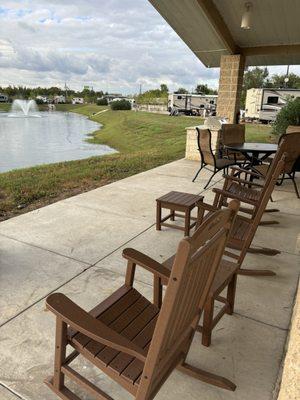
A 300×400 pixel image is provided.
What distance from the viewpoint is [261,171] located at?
15.8 feet

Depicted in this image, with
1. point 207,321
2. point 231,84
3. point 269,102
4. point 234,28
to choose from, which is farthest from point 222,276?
point 269,102

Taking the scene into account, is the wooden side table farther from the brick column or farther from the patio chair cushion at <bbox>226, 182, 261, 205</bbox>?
the brick column

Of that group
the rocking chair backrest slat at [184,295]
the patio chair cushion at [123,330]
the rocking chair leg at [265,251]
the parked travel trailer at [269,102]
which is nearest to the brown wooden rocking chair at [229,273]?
the patio chair cushion at [123,330]

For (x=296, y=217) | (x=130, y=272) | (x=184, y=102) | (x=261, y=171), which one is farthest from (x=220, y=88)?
(x=184, y=102)

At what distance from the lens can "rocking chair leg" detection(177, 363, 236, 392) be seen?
1.55m

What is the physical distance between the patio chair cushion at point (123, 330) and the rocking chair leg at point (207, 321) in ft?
1.07

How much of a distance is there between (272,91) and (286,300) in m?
26.7

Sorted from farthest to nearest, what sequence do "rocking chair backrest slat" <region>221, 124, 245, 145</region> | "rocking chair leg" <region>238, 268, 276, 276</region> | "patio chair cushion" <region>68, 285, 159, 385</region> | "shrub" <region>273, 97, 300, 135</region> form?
"shrub" <region>273, 97, 300, 135</region> → "rocking chair backrest slat" <region>221, 124, 245, 145</region> → "rocking chair leg" <region>238, 268, 276, 276</region> → "patio chair cushion" <region>68, 285, 159, 385</region>

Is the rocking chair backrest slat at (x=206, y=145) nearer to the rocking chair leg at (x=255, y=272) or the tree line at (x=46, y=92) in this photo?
the rocking chair leg at (x=255, y=272)

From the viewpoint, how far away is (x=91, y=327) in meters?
1.15

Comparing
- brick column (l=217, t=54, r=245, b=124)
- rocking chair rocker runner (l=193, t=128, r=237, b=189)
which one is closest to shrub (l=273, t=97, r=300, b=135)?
brick column (l=217, t=54, r=245, b=124)

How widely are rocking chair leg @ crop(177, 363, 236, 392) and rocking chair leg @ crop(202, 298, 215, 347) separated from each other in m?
0.22

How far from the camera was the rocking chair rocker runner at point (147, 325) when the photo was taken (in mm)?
967

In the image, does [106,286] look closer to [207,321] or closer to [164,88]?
[207,321]
